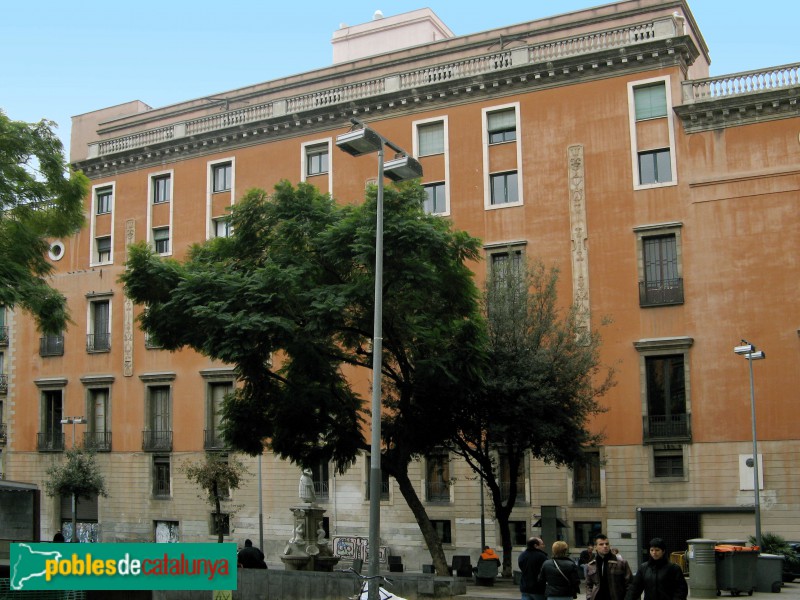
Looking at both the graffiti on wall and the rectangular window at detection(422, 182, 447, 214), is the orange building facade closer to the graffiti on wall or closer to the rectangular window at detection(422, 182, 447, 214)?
the rectangular window at detection(422, 182, 447, 214)

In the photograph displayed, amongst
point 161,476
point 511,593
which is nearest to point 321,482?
point 161,476

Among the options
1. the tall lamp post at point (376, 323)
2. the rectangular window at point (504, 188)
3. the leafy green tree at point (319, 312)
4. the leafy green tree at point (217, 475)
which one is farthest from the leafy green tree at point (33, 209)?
the rectangular window at point (504, 188)

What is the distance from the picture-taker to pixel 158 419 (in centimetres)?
4703

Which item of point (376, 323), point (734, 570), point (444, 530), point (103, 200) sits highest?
point (103, 200)

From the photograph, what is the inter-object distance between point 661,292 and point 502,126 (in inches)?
367

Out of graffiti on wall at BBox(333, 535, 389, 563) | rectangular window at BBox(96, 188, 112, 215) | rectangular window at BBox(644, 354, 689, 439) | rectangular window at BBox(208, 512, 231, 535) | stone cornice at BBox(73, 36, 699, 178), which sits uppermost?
stone cornice at BBox(73, 36, 699, 178)

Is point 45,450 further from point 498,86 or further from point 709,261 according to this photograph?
point 709,261

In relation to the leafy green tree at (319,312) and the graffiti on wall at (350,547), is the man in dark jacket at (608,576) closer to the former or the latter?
the leafy green tree at (319,312)

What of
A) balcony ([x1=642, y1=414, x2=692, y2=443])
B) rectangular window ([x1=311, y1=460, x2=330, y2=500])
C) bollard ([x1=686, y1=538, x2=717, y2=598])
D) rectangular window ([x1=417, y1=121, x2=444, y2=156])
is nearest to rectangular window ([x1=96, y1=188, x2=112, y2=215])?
rectangular window ([x1=417, y1=121, x2=444, y2=156])

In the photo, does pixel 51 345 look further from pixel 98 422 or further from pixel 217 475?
pixel 217 475

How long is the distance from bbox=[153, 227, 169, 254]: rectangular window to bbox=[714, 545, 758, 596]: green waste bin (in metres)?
31.7

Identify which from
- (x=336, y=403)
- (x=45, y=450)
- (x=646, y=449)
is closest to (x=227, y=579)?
(x=336, y=403)

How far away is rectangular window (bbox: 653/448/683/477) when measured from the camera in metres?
35.9

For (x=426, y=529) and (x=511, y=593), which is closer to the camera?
(x=511, y=593)
